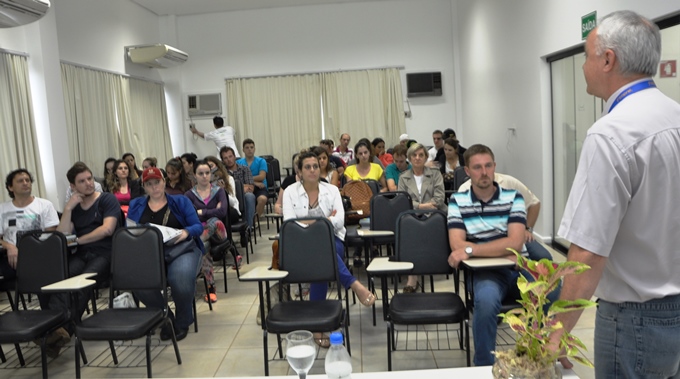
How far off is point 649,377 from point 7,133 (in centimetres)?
692

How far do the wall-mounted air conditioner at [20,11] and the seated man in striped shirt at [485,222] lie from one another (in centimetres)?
457

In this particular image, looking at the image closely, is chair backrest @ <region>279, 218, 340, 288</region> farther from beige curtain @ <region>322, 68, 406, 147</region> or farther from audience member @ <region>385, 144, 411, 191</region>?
beige curtain @ <region>322, 68, 406, 147</region>

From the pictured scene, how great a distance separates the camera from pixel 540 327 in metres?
1.33

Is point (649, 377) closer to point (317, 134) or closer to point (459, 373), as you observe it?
point (459, 373)

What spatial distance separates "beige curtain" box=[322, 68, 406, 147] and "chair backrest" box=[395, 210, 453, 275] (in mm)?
7858

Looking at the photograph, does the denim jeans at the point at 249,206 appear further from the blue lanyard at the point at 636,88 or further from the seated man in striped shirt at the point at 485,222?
the blue lanyard at the point at 636,88

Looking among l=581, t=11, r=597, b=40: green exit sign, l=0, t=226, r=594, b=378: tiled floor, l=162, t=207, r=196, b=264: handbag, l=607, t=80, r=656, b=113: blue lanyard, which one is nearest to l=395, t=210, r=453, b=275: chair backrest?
l=0, t=226, r=594, b=378: tiled floor

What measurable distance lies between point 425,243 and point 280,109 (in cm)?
835

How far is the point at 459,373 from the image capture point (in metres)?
1.73

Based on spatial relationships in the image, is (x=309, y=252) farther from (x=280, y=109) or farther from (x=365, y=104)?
(x=280, y=109)

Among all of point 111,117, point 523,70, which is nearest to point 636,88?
Answer: point 523,70

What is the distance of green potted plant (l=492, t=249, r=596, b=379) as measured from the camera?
129 centimetres

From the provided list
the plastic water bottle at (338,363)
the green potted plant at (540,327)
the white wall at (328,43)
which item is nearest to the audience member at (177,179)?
the plastic water bottle at (338,363)

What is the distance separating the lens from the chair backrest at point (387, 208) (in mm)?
4621
